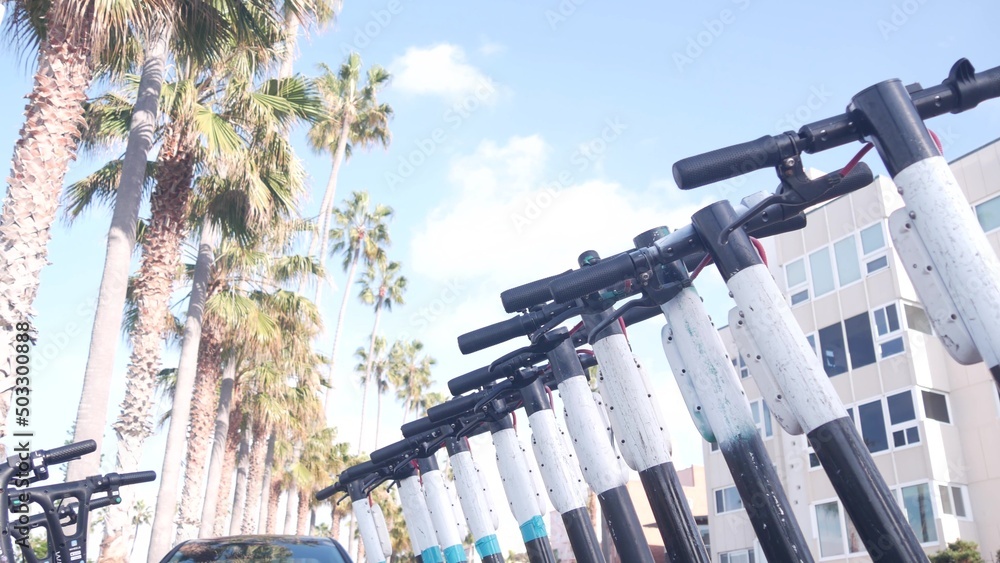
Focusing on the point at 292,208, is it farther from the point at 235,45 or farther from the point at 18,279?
the point at 18,279

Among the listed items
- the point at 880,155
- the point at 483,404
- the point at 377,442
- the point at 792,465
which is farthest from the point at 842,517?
the point at 377,442

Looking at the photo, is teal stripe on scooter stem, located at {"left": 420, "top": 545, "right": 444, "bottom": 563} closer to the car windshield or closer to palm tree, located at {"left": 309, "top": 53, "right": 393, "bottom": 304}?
the car windshield

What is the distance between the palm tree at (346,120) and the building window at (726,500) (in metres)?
17.4

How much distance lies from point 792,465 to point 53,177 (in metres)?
Result: 21.6

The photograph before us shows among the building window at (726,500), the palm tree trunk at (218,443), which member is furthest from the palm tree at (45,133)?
the building window at (726,500)

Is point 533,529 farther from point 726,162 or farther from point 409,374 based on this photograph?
point 409,374

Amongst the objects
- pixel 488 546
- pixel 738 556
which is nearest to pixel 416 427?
pixel 488 546

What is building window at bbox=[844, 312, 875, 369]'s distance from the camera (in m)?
22.5

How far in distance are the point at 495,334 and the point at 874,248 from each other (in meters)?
17.8

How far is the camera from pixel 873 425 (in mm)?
21938

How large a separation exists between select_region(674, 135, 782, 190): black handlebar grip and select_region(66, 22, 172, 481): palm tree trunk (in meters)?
7.45

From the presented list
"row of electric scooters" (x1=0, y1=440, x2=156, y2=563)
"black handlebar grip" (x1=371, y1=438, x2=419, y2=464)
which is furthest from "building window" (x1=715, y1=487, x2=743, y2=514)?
"row of electric scooters" (x1=0, y1=440, x2=156, y2=563)

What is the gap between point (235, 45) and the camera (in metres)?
12.7

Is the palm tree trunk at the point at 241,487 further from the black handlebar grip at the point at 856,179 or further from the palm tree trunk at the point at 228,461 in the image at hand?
the black handlebar grip at the point at 856,179
